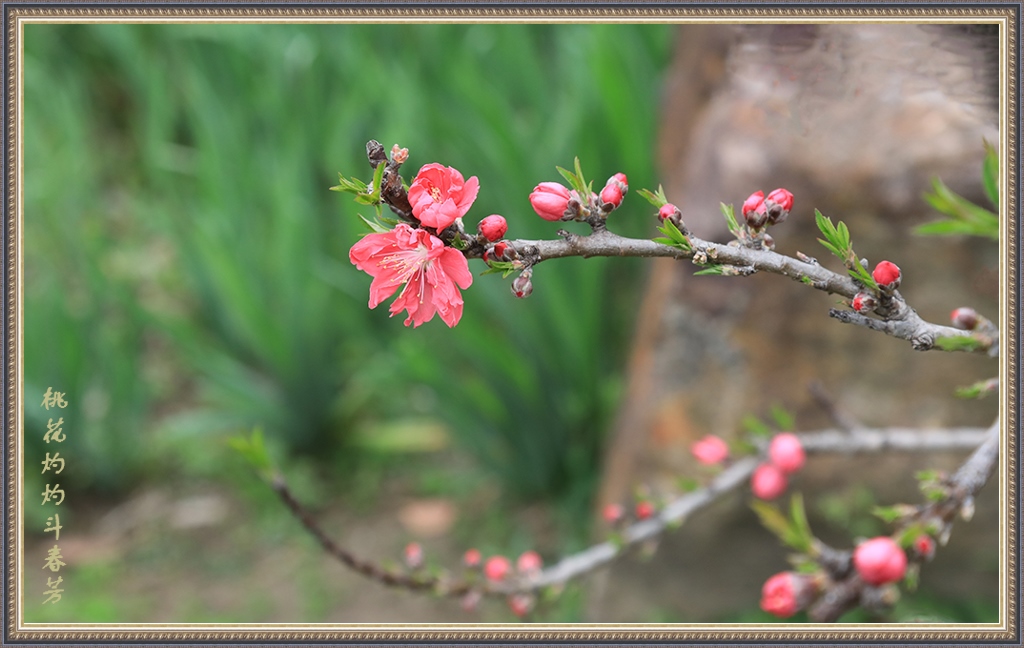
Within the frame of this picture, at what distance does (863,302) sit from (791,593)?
292mm

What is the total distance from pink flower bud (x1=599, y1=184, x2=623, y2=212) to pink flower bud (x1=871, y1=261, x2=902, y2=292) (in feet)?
0.64

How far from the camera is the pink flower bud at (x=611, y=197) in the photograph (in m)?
0.63

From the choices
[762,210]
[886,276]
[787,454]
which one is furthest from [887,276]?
[787,454]

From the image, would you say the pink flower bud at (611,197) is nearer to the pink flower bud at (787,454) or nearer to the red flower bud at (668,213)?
the red flower bud at (668,213)

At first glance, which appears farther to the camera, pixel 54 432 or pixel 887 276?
pixel 54 432

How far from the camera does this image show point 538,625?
1.04 metres

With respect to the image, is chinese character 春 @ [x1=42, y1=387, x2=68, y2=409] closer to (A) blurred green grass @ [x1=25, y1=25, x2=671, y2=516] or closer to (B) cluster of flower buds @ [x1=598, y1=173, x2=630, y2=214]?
(A) blurred green grass @ [x1=25, y1=25, x2=671, y2=516]

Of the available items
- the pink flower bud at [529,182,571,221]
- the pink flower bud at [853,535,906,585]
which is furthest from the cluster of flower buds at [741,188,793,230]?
the pink flower bud at [853,535,906,585]

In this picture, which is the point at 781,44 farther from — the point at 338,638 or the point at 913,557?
the point at 338,638

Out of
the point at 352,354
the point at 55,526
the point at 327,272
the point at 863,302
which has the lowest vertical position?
the point at 55,526

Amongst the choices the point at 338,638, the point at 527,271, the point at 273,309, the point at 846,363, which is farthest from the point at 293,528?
the point at 527,271

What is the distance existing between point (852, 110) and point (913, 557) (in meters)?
0.92

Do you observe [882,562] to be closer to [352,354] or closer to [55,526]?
[55,526]

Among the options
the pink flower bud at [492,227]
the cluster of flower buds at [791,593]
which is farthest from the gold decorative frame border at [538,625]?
the pink flower bud at [492,227]
